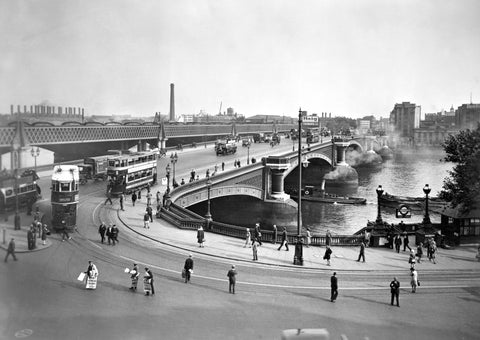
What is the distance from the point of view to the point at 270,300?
1450cm

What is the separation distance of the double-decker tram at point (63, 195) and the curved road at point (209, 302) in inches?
67.3

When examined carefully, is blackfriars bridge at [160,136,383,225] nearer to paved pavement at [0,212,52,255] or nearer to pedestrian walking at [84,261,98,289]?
paved pavement at [0,212,52,255]

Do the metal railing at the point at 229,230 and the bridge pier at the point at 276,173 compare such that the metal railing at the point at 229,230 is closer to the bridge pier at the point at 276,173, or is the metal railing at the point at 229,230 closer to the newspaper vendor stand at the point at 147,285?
the newspaper vendor stand at the point at 147,285

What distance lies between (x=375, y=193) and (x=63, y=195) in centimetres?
5305

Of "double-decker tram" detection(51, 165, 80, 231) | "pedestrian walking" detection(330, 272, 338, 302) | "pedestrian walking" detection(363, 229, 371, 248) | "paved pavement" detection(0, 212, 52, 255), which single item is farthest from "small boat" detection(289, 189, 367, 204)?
"paved pavement" detection(0, 212, 52, 255)

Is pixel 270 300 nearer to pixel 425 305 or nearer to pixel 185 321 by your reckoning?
pixel 185 321

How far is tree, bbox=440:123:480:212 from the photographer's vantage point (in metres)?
23.9

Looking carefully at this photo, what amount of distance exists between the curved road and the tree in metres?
5.82

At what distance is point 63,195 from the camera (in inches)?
811

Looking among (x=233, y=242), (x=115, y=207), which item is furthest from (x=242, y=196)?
(x=233, y=242)

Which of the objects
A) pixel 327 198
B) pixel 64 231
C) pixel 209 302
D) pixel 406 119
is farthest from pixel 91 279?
pixel 406 119

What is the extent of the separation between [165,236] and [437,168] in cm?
8101

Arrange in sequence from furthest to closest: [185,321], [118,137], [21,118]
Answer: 1. [118,137]
2. [21,118]
3. [185,321]

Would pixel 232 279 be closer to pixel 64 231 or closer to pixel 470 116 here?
pixel 64 231
